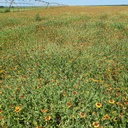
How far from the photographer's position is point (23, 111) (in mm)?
3490

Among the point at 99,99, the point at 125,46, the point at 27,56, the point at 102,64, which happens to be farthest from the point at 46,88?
the point at 125,46

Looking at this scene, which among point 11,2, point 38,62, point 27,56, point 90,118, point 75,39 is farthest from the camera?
point 11,2

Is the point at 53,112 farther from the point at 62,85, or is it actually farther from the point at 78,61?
the point at 78,61

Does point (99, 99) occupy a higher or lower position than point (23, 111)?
higher

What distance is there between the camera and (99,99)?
3467 mm

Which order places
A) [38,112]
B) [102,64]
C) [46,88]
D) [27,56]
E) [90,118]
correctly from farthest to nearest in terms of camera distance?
[27,56], [102,64], [46,88], [38,112], [90,118]

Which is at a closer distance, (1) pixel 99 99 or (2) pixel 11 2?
(1) pixel 99 99

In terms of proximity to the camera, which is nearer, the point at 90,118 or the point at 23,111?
the point at 90,118

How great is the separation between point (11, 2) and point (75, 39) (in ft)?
122

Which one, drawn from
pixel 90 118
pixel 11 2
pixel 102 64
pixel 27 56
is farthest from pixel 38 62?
pixel 11 2

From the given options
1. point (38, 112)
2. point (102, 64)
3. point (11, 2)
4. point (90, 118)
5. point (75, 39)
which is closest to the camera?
point (90, 118)

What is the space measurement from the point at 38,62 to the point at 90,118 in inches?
124

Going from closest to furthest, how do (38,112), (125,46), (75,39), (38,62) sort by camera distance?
1. (38,112)
2. (38,62)
3. (125,46)
4. (75,39)

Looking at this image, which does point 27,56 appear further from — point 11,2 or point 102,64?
point 11,2
